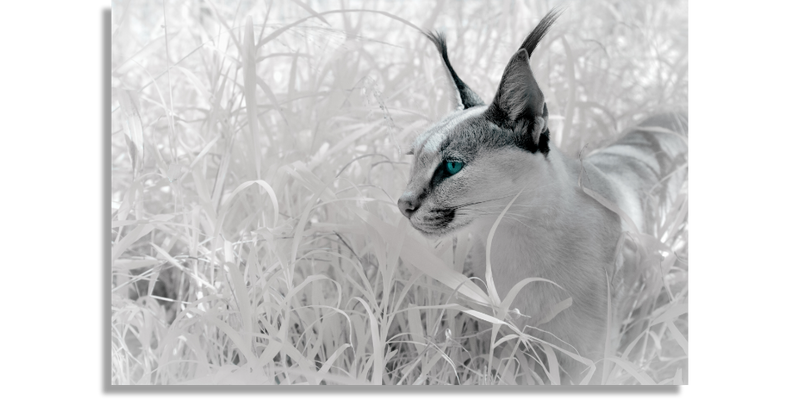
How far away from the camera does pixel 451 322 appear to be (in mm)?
1325

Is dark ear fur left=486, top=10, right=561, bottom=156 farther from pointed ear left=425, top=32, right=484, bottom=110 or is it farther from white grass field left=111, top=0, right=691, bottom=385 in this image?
white grass field left=111, top=0, right=691, bottom=385

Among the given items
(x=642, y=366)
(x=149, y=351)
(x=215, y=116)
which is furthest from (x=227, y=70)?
(x=642, y=366)

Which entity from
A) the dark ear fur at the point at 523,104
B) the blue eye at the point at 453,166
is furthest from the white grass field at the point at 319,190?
the dark ear fur at the point at 523,104

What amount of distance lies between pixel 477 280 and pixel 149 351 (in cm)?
68

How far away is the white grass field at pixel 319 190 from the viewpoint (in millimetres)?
1286

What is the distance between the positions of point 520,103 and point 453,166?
0.52 ft

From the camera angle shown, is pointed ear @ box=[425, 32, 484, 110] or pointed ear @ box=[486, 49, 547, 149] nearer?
pointed ear @ box=[486, 49, 547, 149]

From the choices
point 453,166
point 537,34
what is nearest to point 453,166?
point 453,166

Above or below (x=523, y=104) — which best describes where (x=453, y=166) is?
below

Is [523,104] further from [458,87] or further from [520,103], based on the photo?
[458,87]

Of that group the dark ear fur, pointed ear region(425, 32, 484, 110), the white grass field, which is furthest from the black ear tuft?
the white grass field

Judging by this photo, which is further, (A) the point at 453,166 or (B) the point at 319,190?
(B) the point at 319,190

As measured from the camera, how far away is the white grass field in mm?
1286

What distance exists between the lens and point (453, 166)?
118 cm
